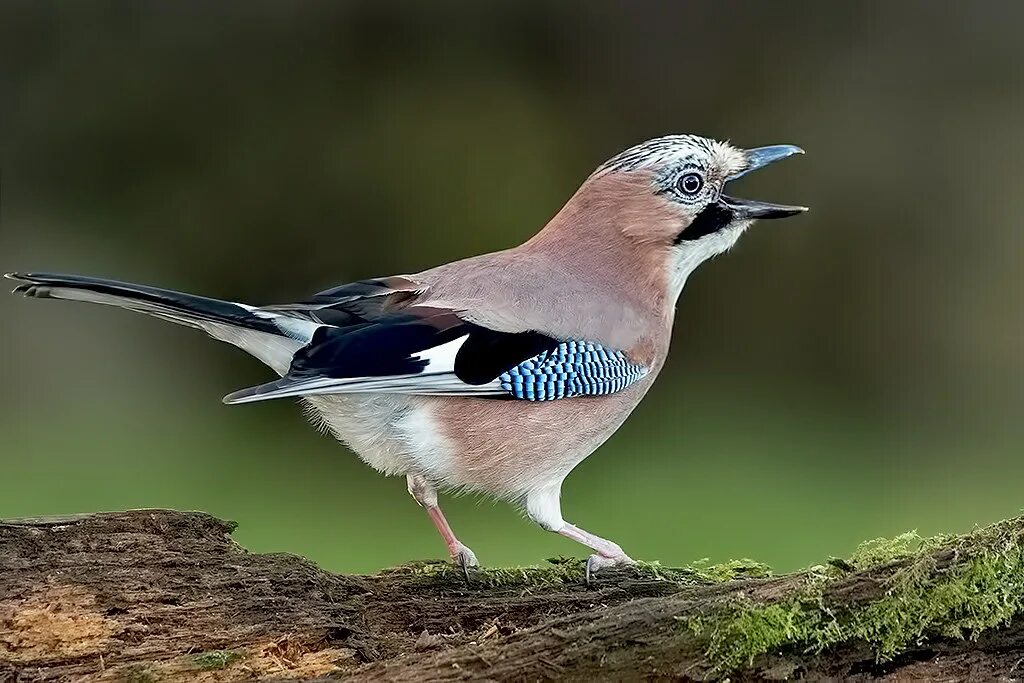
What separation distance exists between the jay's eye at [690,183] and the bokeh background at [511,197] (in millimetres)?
5180

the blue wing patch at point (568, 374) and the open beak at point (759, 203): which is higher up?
the open beak at point (759, 203)

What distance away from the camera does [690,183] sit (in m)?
5.14

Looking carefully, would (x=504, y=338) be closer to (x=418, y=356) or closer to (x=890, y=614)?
(x=418, y=356)

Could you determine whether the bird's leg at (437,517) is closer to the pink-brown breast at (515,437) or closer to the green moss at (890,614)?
the pink-brown breast at (515,437)

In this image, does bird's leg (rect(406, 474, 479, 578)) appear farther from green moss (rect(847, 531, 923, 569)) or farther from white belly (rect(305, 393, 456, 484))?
green moss (rect(847, 531, 923, 569))

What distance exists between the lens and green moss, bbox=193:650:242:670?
3492 millimetres

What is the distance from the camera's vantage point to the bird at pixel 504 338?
4344 millimetres

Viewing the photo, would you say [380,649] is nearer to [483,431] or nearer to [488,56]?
[483,431]

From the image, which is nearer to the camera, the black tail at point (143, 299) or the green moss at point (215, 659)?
the green moss at point (215, 659)

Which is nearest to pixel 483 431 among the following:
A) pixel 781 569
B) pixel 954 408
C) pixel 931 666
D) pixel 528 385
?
pixel 528 385

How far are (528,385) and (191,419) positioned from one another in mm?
6939

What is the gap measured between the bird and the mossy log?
415 mm

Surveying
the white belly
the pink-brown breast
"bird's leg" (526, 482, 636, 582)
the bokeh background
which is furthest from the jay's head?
the bokeh background

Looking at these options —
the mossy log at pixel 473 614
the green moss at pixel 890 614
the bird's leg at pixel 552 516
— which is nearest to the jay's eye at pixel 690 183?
the bird's leg at pixel 552 516
